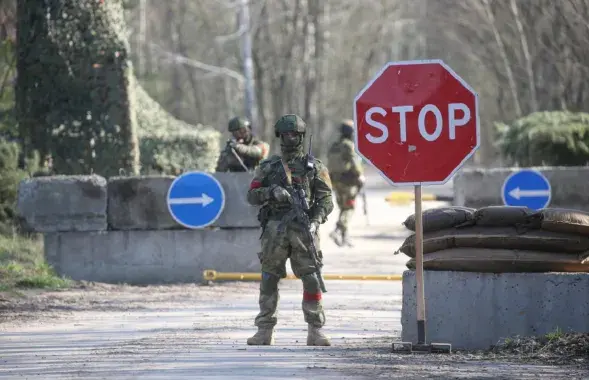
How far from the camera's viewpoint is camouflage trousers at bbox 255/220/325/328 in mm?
11359

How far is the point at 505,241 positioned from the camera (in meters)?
11.3

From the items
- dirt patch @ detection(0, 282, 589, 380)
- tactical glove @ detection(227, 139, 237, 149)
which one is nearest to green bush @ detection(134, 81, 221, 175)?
tactical glove @ detection(227, 139, 237, 149)

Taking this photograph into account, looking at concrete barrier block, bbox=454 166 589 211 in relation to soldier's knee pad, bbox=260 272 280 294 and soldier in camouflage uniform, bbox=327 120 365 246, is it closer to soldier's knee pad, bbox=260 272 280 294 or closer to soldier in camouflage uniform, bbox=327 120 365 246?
soldier in camouflage uniform, bbox=327 120 365 246

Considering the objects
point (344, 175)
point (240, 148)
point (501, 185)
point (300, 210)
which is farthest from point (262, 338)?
point (344, 175)

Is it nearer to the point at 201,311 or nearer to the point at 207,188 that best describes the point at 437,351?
the point at 201,311

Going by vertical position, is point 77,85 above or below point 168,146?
above

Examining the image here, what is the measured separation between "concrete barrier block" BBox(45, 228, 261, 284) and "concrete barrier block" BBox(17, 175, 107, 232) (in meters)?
0.18

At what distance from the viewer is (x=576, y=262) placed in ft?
36.7

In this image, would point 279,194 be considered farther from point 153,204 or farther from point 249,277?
point 153,204

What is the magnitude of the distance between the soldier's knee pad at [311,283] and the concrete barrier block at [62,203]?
586 cm

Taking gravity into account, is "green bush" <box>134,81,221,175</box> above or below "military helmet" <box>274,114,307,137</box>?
above

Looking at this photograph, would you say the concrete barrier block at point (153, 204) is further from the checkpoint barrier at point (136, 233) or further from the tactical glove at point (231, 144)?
the tactical glove at point (231, 144)

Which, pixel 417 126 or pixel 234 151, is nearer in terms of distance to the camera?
pixel 417 126

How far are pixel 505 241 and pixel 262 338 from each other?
1.93 metres
